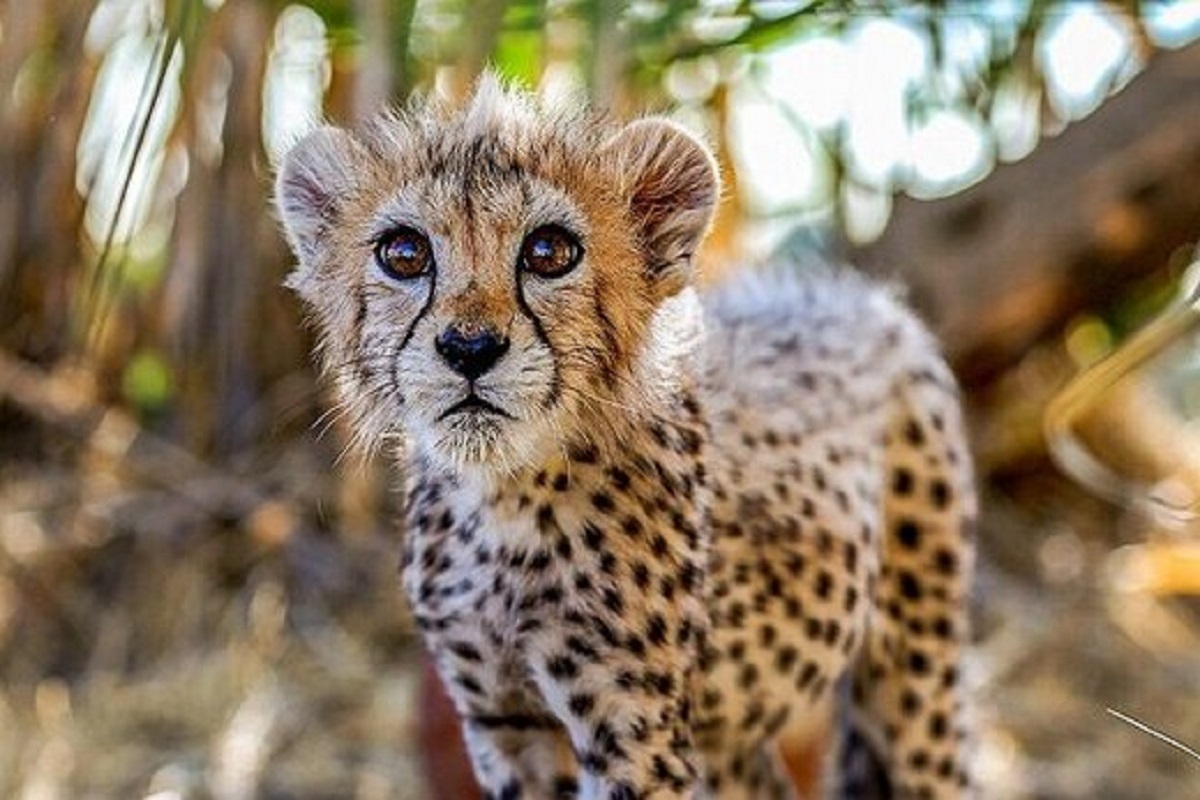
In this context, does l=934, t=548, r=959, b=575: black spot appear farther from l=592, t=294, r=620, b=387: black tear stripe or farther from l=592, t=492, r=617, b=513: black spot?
l=592, t=294, r=620, b=387: black tear stripe

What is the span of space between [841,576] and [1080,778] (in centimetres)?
150

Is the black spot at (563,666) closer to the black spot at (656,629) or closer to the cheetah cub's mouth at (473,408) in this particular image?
the black spot at (656,629)

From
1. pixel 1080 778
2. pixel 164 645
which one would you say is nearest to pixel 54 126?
pixel 164 645

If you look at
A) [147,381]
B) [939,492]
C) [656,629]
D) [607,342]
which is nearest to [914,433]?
[939,492]

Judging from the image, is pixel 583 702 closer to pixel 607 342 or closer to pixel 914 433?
pixel 607 342

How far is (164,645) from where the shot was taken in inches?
180

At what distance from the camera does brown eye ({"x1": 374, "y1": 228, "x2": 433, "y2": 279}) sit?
2.16 metres

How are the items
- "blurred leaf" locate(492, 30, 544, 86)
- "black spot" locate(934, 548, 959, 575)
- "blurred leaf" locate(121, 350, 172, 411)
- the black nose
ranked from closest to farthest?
the black nose, "black spot" locate(934, 548, 959, 575), "blurred leaf" locate(492, 30, 544, 86), "blurred leaf" locate(121, 350, 172, 411)

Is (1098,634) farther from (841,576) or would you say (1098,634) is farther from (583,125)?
(583,125)

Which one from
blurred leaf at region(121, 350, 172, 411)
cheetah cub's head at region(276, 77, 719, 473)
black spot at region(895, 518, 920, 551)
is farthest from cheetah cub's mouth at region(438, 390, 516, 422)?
blurred leaf at region(121, 350, 172, 411)

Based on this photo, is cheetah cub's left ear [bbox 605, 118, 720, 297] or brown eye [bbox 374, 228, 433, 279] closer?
brown eye [bbox 374, 228, 433, 279]

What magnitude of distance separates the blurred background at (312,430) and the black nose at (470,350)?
1.88m

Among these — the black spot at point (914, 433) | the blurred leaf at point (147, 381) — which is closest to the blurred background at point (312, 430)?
the blurred leaf at point (147, 381)

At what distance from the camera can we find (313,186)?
7.68ft
